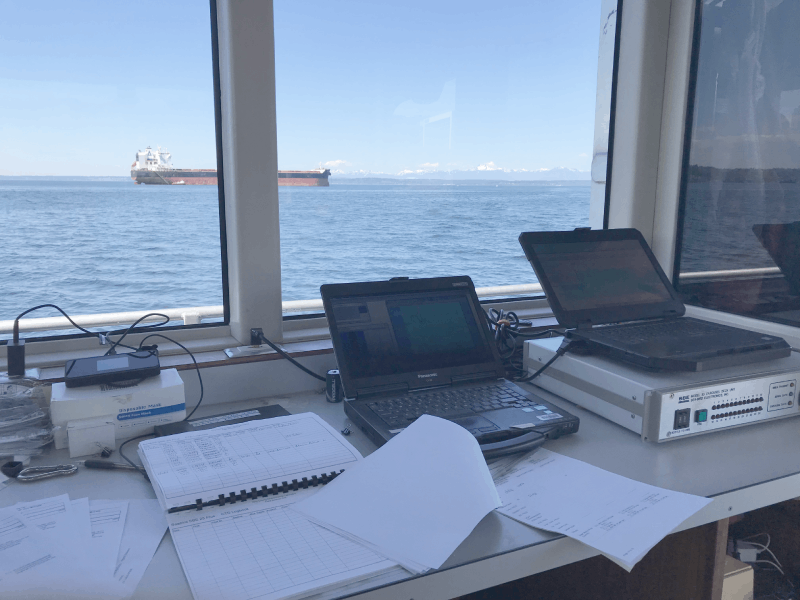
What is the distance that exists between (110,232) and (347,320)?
2936cm

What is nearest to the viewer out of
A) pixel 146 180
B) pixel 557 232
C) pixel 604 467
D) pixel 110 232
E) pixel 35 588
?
pixel 35 588

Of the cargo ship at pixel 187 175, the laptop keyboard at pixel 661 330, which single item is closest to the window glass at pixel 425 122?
the cargo ship at pixel 187 175

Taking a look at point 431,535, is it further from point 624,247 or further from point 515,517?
point 624,247

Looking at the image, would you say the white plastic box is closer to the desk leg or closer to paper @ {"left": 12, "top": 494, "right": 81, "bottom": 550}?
paper @ {"left": 12, "top": 494, "right": 81, "bottom": 550}

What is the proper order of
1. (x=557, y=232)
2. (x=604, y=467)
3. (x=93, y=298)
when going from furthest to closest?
(x=93, y=298), (x=557, y=232), (x=604, y=467)

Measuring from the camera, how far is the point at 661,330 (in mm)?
1312

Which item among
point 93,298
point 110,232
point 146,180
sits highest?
point 146,180

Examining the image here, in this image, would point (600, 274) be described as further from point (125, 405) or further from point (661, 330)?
point (125, 405)

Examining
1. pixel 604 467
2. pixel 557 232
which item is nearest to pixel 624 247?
pixel 557 232

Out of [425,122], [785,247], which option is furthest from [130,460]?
[425,122]

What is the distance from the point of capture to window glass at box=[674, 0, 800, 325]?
59.9 inches

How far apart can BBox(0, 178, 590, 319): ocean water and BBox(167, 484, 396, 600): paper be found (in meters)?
20.4

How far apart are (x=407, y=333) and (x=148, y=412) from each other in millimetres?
558

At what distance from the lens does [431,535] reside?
2.28 feet
